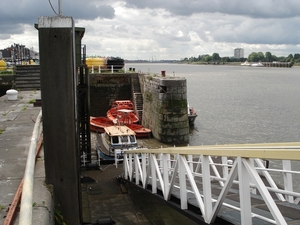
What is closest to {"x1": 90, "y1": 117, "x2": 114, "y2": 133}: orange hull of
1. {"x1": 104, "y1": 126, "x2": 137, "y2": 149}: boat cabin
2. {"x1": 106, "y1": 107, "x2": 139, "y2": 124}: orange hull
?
{"x1": 106, "y1": 107, "x2": 139, "y2": 124}: orange hull

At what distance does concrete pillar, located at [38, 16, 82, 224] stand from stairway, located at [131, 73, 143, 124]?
84.4 ft

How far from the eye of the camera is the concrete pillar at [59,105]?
613 centimetres

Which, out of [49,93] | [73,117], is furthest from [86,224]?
[49,93]

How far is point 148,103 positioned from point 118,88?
6607 millimetres

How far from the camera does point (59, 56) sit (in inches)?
242

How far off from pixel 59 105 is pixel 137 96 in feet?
89.0

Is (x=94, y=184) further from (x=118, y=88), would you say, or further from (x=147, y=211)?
(x=118, y=88)

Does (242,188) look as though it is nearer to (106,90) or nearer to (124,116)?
(124,116)

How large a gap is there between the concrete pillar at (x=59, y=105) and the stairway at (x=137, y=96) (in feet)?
84.4

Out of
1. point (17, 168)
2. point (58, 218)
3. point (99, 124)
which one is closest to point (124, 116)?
point (99, 124)

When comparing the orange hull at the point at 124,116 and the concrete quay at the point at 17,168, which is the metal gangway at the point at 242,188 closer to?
the concrete quay at the point at 17,168

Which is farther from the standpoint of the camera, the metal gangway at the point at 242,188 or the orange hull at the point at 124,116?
the orange hull at the point at 124,116

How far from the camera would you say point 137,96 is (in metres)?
33.3

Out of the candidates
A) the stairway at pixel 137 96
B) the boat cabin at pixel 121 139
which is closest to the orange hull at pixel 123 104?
the stairway at pixel 137 96
